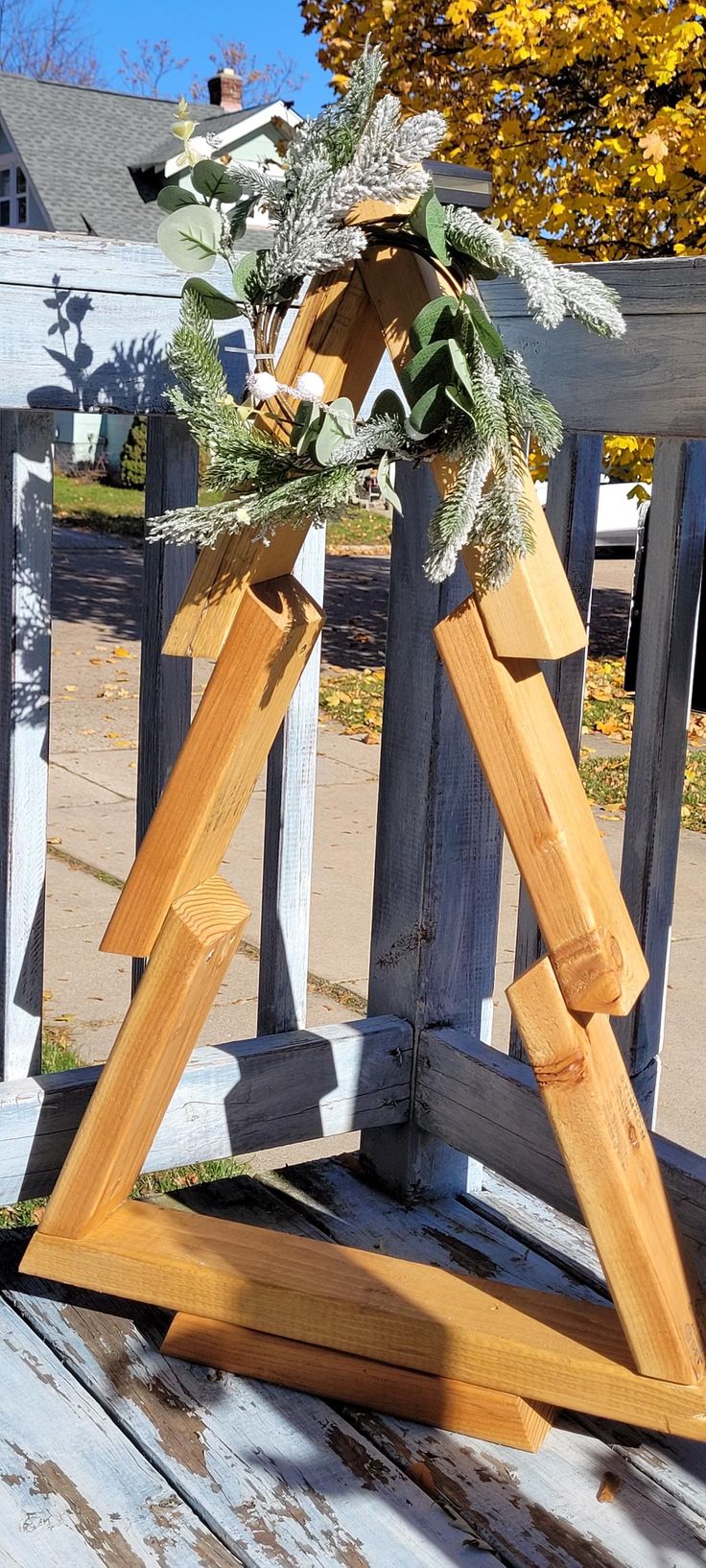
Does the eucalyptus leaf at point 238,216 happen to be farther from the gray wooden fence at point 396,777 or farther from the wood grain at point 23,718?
the wood grain at point 23,718

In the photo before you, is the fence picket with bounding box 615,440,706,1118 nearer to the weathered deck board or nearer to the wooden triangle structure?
the wooden triangle structure

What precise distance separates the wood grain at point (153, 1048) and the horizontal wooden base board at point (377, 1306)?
0.08m

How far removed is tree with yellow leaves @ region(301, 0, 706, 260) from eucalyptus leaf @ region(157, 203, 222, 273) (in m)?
4.28

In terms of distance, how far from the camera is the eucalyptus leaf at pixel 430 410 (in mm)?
1421

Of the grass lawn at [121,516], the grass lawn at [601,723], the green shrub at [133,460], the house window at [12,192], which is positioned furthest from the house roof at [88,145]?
the grass lawn at [601,723]

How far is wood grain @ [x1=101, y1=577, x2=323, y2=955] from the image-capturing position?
1.59 m

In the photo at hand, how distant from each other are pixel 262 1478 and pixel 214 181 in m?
Answer: 1.38

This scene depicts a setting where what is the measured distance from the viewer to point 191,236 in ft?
4.91

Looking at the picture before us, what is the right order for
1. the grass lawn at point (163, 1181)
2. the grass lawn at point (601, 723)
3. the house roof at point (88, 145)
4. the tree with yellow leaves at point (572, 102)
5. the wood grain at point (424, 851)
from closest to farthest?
the wood grain at point (424, 851) < the grass lawn at point (163, 1181) < the tree with yellow leaves at point (572, 102) < the grass lawn at point (601, 723) < the house roof at point (88, 145)

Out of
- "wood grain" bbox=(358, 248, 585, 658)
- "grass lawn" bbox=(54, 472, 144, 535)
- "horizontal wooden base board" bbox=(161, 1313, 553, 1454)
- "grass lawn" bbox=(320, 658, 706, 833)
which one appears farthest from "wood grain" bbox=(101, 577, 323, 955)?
"grass lawn" bbox=(54, 472, 144, 535)

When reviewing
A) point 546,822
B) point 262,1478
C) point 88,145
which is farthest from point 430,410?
point 88,145

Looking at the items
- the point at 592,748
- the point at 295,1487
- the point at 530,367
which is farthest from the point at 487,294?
the point at 592,748

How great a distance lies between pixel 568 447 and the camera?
1.79 metres

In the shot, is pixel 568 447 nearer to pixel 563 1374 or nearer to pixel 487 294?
pixel 487 294
